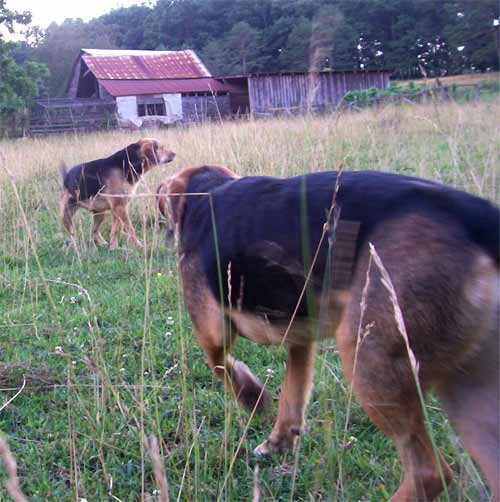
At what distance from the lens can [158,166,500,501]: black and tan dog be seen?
177 cm

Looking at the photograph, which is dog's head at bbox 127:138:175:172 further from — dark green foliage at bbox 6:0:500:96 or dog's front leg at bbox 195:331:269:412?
dog's front leg at bbox 195:331:269:412

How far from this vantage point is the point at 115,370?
134 inches

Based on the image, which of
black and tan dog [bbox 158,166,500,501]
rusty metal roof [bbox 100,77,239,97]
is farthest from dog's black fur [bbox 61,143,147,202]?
rusty metal roof [bbox 100,77,239,97]

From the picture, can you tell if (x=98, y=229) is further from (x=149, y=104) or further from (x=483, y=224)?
(x=149, y=104)

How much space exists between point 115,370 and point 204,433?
0.87 meters

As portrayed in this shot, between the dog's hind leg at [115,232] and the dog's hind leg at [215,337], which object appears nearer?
the dog's hind leg at [215,337]

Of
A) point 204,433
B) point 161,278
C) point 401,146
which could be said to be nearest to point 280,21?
point 401,146

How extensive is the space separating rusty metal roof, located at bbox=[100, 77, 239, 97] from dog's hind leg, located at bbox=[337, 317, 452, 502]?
29746mm

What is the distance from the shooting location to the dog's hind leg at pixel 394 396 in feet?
5.98

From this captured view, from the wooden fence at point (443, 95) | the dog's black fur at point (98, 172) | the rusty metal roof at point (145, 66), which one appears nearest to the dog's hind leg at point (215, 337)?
the wooden fence at point (443, 95)

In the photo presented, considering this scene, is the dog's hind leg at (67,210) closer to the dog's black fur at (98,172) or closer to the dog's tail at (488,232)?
the dog's black fur at (98,172)

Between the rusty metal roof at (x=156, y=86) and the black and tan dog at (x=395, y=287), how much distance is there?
2919cm

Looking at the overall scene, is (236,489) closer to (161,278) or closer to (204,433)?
(204,433)

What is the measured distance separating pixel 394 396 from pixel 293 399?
987 mm
